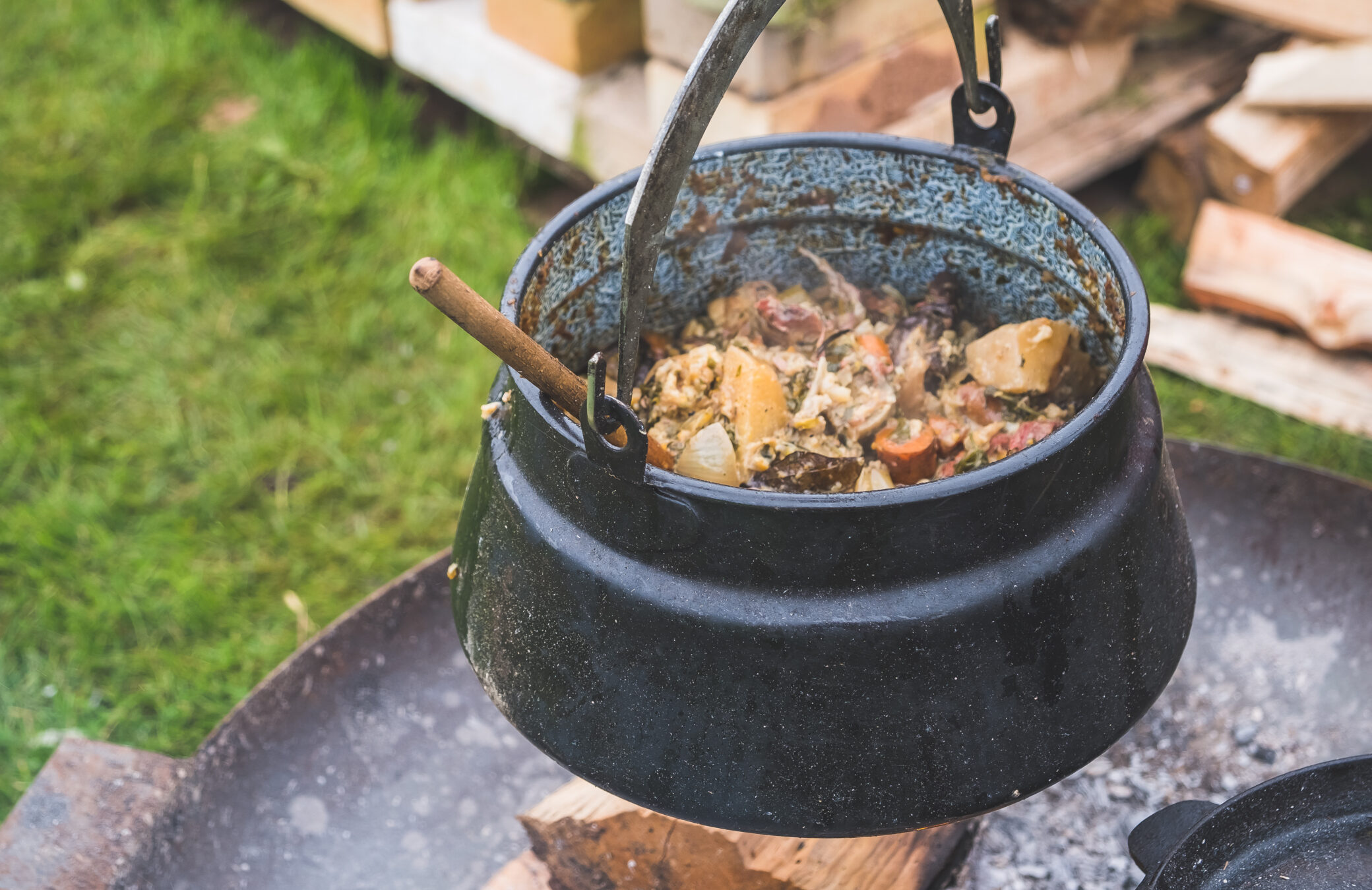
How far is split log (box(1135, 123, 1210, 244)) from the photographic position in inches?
145

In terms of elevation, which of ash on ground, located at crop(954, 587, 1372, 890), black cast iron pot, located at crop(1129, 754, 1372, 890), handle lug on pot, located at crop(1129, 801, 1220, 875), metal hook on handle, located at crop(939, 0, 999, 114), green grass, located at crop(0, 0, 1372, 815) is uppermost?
metal hook on handle, located at crop(939, 0, 999, 114)

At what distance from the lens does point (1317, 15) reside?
3387mm

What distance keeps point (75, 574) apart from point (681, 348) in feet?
6.31

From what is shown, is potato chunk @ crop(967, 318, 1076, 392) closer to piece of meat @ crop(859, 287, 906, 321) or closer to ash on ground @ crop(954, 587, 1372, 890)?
piece of meat @ crop(859, 287, 906, 321)

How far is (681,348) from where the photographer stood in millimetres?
1767

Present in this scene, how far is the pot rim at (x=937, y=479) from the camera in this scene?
3.66ft

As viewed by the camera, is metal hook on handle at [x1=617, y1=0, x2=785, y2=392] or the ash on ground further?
the ash on ground

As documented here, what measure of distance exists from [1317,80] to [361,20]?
3.12 m

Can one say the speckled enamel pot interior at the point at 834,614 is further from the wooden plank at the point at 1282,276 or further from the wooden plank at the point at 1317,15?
the wooden plank at the point at 1317,15

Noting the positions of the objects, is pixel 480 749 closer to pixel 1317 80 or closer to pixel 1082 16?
pixel 1082 16

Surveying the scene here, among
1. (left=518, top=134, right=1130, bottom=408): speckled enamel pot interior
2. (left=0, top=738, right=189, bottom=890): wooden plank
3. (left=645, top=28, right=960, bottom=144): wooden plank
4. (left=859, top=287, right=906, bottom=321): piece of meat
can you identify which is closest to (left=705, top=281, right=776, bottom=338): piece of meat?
(left=518, top=134, right=1130, bottom=408): speckled enamel pot interior

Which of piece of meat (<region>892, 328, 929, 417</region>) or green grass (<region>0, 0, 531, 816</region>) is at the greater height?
piece of meat (<region>892, 328, 929, 417</region>)

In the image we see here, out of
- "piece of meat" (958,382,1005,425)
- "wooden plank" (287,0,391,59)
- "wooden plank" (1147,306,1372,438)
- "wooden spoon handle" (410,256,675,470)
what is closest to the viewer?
"wooden spoon handle" (410,256,675,470)

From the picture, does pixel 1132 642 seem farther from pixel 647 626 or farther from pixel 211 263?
pixel 211 263
